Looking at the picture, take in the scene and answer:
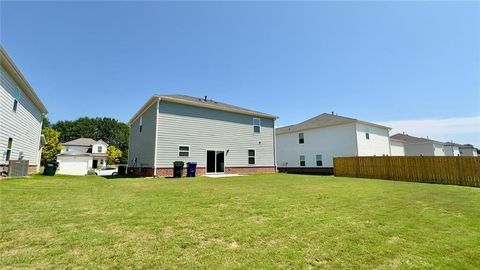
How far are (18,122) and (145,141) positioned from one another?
7409mm

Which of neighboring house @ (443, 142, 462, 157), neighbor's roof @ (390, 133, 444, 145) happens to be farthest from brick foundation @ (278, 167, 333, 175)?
neighboring house @ (443, 142, 462, 157)

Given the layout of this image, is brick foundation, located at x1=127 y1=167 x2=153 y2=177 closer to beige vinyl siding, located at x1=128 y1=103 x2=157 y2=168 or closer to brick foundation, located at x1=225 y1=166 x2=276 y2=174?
beige vinyl siding, located at x1=128 y1=103 x2=157 y2=168

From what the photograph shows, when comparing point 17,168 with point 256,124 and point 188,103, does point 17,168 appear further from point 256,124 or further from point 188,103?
point 256,124

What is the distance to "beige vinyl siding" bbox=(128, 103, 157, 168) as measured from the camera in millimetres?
16359

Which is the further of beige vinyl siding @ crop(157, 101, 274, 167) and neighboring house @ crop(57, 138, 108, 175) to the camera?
neighboring house @ crop(57, 138, 108, 175)

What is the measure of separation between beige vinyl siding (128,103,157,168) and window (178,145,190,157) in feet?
6.05

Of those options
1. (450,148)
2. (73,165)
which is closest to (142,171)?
(73,165)

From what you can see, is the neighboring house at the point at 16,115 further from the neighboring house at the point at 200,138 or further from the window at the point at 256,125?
the window at the point at 256,125

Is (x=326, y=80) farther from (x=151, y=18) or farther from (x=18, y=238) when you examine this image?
(x=18, y=238)

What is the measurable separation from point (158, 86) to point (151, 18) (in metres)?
9.20

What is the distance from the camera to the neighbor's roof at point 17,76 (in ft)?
31.5

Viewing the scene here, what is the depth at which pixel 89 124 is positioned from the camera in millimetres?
67188

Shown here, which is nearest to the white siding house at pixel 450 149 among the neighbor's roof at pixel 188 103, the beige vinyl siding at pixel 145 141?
the neighbor's roof at pixel 188 103

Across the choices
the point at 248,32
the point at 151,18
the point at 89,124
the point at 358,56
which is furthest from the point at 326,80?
the point at 89,124
